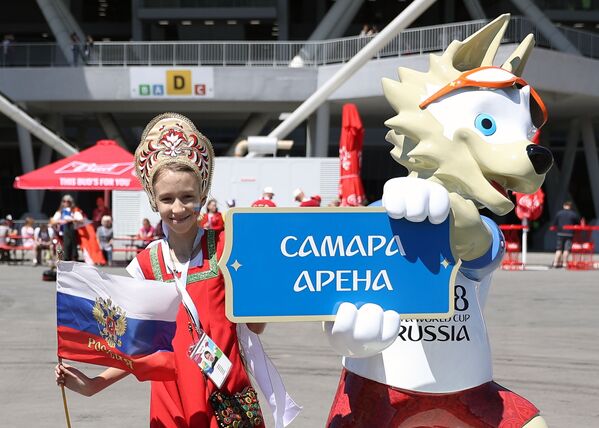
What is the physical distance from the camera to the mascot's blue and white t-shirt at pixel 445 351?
4.09 metres

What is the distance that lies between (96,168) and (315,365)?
36.7 ft

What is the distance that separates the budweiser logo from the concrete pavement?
15.0 ft

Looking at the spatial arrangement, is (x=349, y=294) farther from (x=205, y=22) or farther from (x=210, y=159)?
(x=205, y=22)

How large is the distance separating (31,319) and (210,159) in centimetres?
850

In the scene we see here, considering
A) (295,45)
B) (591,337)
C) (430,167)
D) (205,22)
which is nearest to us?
(430,167)

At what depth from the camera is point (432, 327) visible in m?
4.16

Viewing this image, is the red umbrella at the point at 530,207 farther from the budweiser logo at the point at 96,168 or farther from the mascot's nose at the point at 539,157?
the mascot's nose at the point at 539,157

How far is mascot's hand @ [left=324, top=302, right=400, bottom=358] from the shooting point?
3467mm

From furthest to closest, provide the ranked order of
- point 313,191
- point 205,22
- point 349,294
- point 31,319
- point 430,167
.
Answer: point 205,22
point 313,191
point 31,319
point 430,167
point 349,294

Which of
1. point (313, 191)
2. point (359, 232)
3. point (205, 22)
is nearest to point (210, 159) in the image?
point (359, 232)

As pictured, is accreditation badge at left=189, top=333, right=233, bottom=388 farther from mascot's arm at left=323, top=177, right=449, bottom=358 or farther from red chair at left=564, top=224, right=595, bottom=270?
red chair at left=564, top=224, right=595, bottom=270

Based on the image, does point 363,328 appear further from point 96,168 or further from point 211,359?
point 96,168

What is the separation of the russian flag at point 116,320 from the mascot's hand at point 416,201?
0.85 meters

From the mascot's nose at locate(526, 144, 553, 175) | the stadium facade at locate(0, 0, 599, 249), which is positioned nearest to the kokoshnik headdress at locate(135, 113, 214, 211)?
the mascot's nose at locate(526, 144, 553, 175)
